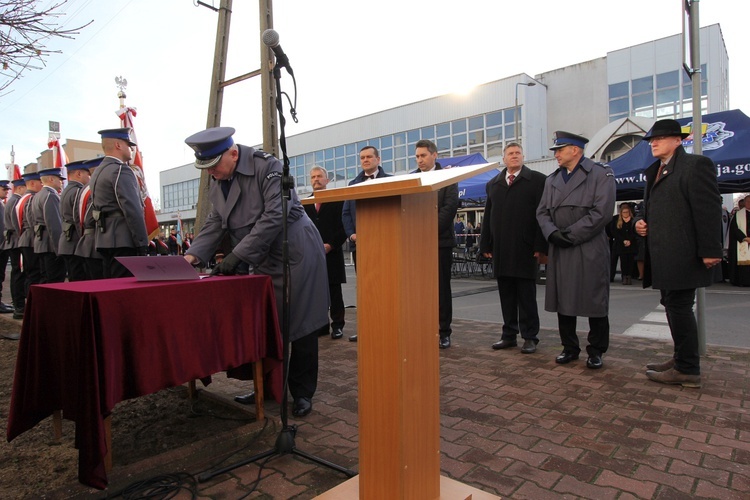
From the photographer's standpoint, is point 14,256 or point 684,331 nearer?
point 684,331

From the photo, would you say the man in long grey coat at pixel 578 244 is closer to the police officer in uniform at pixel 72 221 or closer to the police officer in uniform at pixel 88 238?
the police officer in uniform at pixel 88 238

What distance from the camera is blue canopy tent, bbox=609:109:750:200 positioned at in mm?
9578

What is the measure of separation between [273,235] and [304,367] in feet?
3.20

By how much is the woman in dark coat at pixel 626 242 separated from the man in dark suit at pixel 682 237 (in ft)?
27.1

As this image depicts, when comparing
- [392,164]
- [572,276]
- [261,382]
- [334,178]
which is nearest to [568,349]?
[572,276]

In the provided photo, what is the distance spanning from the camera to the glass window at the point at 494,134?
1177 inches

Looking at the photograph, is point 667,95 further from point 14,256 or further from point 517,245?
point 14,256

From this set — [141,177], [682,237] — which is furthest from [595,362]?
[141,177]

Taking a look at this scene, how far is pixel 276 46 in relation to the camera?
101 inches

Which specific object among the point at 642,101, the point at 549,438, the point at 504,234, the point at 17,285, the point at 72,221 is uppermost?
the point at 642,101

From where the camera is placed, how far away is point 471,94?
31.4 m

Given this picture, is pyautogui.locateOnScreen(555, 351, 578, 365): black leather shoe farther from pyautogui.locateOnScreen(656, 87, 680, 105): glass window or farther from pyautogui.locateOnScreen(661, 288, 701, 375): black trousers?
pyautogui.locateOnScreen(656, 87, 680, 105): glass window

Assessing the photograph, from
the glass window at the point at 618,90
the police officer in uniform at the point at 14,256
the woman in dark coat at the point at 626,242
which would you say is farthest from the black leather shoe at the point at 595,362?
the glass window at the point at 618,90

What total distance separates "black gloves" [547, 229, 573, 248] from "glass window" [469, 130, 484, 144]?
27.8 meters
